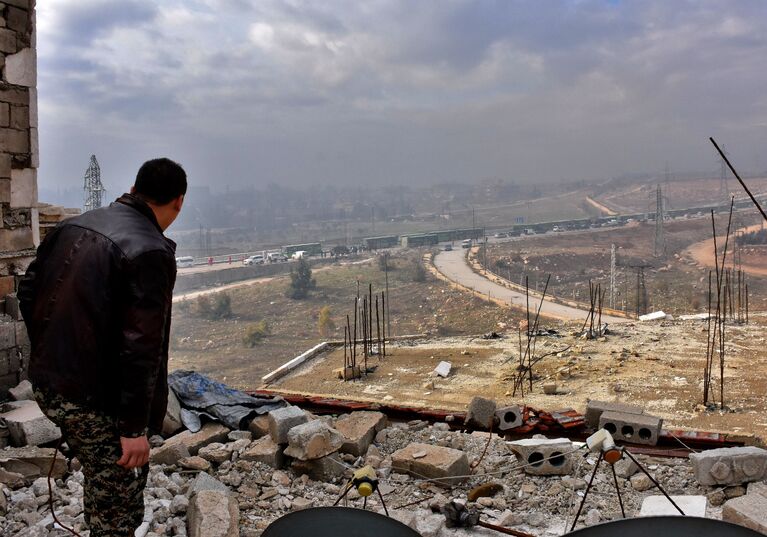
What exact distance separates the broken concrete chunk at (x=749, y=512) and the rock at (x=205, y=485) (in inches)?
119

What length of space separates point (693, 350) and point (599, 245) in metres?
44.5

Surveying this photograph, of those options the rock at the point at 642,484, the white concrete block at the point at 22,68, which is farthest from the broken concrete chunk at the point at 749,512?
the white concrete block at the point at 22,68

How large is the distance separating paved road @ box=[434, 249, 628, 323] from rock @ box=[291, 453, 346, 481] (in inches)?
701

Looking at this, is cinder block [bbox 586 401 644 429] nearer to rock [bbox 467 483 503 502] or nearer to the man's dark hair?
rock [bbox 467 483 503 502]

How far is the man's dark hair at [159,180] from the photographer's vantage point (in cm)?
253

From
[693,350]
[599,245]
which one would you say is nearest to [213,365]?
[693,350]

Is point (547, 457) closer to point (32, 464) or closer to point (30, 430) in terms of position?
point (32, 464)

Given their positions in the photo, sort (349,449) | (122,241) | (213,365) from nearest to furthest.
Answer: (122,241) < (349,449) < (213,365)

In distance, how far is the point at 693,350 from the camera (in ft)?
44.4

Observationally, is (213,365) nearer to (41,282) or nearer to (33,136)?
(33,136)

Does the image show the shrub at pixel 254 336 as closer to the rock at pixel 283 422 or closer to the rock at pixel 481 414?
the rock at pixel 481 414

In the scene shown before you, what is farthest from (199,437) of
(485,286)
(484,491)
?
(485,286)

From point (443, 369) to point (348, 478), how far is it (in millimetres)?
8875

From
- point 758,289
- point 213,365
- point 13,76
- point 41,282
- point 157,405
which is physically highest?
point 13,76
